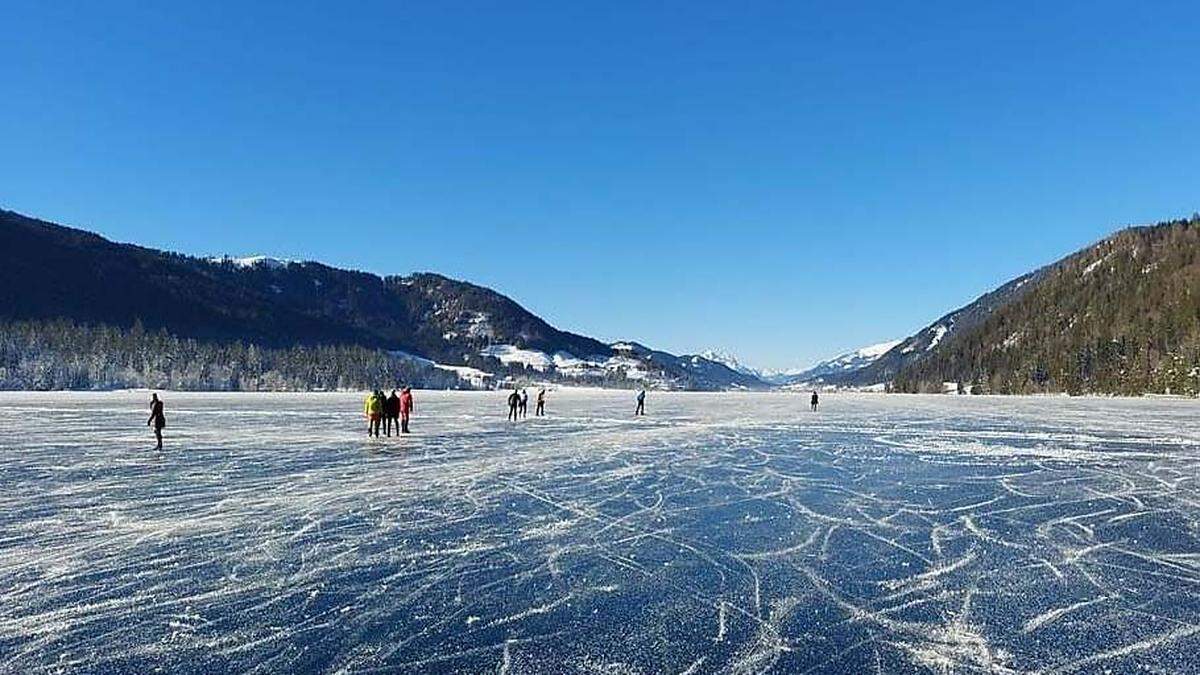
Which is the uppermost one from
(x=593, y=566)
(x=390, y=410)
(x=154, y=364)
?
(x=154, y=364)

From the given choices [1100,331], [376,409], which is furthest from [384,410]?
[1100,331]

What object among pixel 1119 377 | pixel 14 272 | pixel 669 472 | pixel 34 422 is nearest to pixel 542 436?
pixel 669 472

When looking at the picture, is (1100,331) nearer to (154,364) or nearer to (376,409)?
(376,409)

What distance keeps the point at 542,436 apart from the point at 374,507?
13576 mm

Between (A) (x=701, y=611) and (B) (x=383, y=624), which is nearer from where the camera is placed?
(B) (x=383, y=624)

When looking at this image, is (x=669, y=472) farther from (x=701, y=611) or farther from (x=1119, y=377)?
(x=1119, y=377)

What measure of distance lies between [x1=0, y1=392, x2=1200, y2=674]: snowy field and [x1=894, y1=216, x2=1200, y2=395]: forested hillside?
94.4 metres

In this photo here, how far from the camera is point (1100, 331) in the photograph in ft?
407

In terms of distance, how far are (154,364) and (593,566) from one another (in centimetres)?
11371

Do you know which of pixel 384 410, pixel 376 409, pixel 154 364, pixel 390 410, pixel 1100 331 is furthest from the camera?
pixel 1100 331

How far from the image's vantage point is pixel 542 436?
24.8 metres

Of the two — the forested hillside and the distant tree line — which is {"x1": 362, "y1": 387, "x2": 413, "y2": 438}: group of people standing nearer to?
the distant tree line

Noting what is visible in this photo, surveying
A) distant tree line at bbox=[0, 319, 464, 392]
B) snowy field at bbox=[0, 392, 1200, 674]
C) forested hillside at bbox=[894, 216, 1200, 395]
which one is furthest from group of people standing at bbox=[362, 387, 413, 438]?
forested hillside at bbox=[894, 216, 1200, 395]

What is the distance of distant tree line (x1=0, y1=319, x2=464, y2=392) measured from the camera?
305ft
